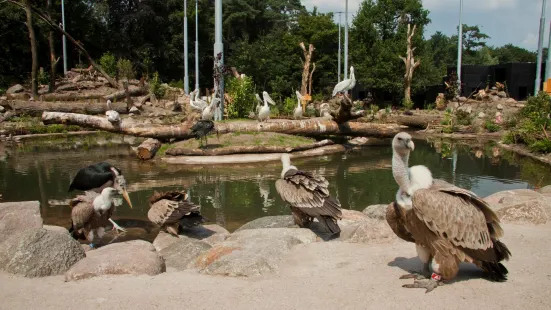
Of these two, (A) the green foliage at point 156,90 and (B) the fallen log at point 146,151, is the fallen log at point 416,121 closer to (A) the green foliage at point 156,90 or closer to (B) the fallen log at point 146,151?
(B) the fallen log at point 146,151

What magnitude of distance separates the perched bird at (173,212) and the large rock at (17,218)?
1.53m

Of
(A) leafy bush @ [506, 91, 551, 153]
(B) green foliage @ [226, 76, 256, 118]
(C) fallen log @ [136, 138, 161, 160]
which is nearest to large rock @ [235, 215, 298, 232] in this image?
(C) fallen log @ [136, 138, 161, 160]

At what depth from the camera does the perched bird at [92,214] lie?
6.02 meters

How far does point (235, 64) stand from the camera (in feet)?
128

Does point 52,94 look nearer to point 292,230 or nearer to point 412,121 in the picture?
point 412,121

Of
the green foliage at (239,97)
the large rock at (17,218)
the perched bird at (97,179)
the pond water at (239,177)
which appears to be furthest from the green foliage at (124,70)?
the large rock at (17,218)

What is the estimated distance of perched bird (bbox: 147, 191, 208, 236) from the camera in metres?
6.33

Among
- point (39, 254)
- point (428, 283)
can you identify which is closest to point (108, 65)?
point (39, 254)

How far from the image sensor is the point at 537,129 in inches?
615

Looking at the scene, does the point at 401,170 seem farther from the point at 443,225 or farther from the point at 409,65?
the point at 409,65

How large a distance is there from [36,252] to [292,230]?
3074mm

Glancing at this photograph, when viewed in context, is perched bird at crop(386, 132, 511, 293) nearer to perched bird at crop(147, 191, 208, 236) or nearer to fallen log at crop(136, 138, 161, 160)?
perched bird at crop(147, 191, 208, 236)

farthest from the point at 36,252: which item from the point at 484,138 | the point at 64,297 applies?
the point at 484,138

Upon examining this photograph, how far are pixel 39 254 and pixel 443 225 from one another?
409cm
